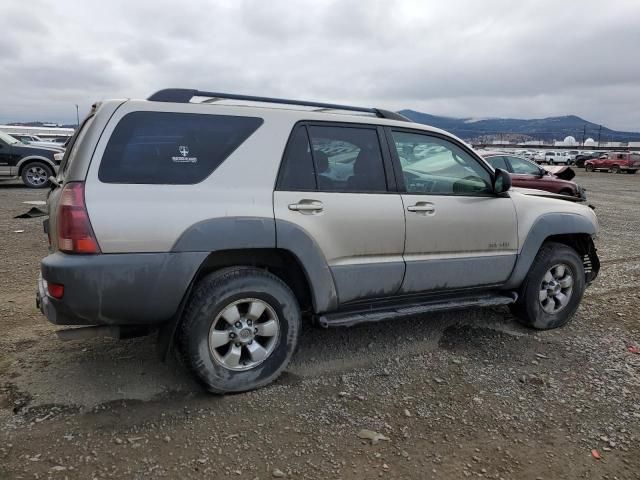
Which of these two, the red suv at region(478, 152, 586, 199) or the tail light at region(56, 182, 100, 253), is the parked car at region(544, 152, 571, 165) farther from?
the tail light at region(56, 182, 100, 253)

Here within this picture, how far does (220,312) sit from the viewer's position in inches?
126

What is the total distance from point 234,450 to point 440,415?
50.5 inches

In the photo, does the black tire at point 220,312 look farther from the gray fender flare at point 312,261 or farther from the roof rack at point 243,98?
the roof rack at point 243,98

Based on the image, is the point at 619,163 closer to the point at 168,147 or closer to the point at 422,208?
the point at 422,208

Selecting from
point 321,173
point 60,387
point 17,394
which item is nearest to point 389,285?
point 321,173

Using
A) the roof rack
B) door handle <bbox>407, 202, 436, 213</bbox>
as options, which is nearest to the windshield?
the roof rack

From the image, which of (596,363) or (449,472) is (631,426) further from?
(449,472)

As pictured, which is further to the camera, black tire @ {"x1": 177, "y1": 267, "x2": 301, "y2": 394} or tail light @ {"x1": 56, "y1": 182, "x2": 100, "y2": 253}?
black tire @ {"x1": 177, "y1": 267, "x2": 301, "y2": 394}

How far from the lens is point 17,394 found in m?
3.27

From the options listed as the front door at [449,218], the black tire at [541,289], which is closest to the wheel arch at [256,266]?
the front door at [449,218]

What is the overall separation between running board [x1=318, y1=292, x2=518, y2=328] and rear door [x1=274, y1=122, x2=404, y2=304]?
0.43ft

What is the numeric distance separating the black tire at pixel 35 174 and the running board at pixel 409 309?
1332cm

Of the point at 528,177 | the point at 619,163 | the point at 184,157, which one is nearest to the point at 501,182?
the point at 184,157

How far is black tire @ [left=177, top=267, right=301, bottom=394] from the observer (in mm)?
3150
